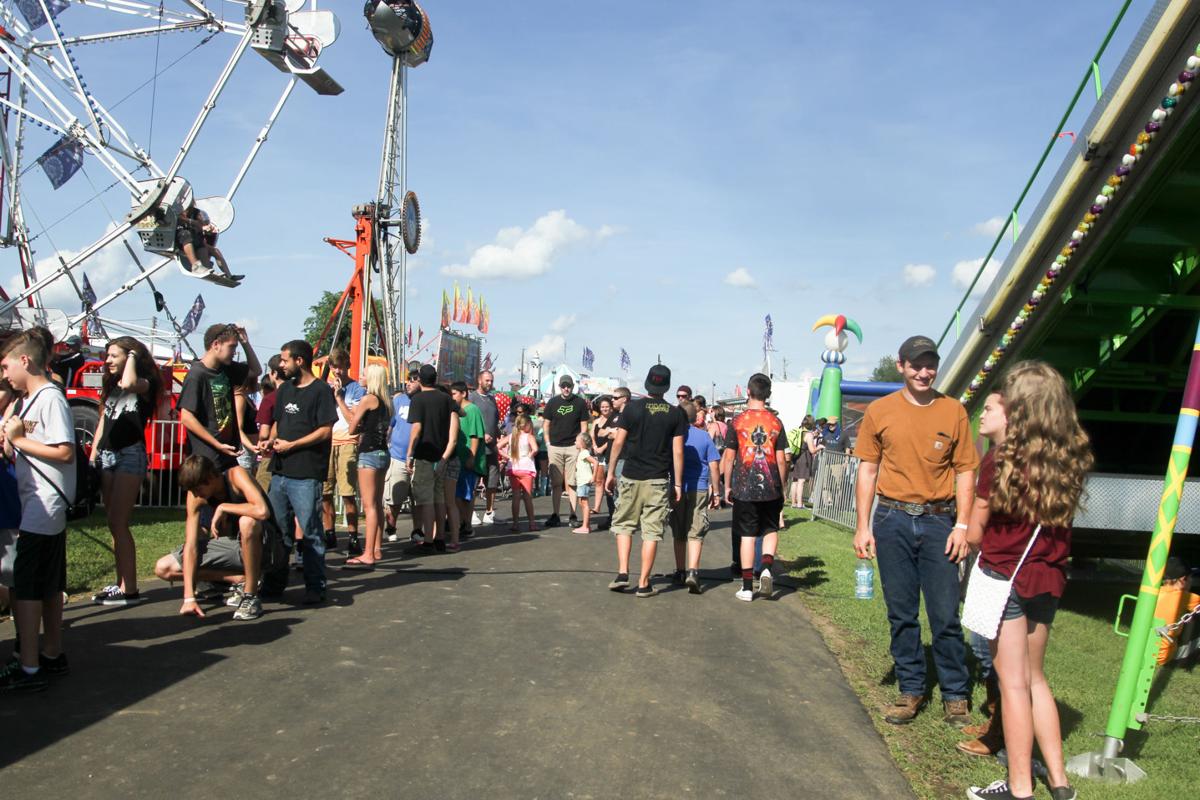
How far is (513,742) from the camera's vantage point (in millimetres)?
4301

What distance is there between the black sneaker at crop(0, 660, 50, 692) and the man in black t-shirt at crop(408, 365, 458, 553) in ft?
16.7

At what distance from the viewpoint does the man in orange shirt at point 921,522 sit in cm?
503

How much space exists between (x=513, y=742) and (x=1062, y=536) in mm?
2595

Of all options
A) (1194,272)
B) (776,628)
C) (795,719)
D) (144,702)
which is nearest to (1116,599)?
(1194,272)

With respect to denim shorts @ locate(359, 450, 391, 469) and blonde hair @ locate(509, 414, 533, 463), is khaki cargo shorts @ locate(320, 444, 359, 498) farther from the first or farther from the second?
blonde hair @ locate(509, 414, 533, 463)

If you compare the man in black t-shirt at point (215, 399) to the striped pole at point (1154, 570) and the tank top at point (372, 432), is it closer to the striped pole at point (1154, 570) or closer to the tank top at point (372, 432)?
the tank top at point (372, 432)

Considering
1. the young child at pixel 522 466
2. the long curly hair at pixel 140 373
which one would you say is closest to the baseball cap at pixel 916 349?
the long curly hair at pixel 140 373

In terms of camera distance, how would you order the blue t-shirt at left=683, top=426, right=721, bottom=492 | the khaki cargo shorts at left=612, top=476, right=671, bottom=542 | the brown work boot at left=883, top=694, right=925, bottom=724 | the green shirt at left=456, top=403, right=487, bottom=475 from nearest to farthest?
the brown work boot at left=883, top=694, right=925, bottom=724 → the khaki cargo shorts at left=612, top=476, right=671, bottom=542 → the blue t-shirt at left=683, top=426, right=721, bottom=492 → the green shirt at left=456, top=403, right=487, bottom=475

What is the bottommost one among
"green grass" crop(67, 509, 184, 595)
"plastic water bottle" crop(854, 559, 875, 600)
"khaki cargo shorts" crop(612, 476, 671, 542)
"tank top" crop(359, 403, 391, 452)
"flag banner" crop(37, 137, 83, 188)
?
"plastic water bottle" crop(854, 559, 875, 600)

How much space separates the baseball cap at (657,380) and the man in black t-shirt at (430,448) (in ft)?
8.48

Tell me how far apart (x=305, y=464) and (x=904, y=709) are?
4.53 metres

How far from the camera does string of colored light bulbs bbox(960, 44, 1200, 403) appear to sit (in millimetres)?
6256

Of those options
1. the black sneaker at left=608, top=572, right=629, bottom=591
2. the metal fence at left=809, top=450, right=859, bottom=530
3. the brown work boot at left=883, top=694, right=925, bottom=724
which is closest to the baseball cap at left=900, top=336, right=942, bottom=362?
the brown work boot at left=883, top=694, right=925, bottom=724

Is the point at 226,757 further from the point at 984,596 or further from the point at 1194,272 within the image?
the point at 1194,272
